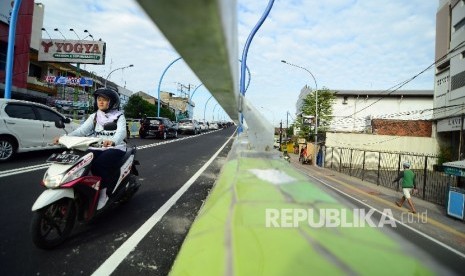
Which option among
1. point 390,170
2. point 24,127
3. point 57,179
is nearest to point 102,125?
point 57,179

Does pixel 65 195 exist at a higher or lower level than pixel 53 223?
higher

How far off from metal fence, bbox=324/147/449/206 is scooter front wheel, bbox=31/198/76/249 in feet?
45.8

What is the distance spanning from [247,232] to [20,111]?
10.1 meters

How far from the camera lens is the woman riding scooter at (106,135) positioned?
4211 millimetres

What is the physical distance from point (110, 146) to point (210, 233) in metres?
3.25

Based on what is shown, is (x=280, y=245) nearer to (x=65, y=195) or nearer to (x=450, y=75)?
(x=65, y=195)

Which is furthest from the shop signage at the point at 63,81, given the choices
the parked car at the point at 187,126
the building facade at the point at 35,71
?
the parked car at the point at 187,126

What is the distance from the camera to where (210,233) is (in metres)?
1.42

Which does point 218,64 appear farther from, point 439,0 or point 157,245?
point 439,0

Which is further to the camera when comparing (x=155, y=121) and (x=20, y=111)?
(x=155, y=121)

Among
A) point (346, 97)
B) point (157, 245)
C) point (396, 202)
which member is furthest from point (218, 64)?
point (346, 97)

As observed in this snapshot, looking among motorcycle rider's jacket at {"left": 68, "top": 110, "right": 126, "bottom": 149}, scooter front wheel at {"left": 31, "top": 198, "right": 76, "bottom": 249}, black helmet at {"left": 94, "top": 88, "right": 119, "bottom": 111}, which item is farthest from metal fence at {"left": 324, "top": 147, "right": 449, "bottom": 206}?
scooter front wheel at {"left": 31, "top": 198, "right": 76, "bottom": 249}

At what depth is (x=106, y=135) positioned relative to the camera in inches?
187

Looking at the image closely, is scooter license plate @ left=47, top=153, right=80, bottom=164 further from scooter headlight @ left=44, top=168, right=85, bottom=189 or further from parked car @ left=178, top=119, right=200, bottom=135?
parked car @ left=178, top=119, right=200, bottom=135
